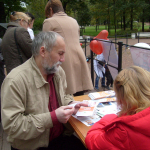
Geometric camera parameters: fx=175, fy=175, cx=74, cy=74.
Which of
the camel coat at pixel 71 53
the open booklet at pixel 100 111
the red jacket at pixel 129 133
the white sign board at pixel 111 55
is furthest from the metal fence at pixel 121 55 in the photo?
the red jacket at pixel 129 133

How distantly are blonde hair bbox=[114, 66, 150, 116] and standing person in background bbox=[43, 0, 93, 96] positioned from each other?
1457mm

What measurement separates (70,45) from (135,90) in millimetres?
1595

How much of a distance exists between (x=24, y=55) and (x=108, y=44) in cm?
157

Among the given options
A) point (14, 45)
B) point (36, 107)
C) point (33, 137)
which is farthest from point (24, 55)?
point (33, 137)

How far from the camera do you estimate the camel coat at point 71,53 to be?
97.4 inches

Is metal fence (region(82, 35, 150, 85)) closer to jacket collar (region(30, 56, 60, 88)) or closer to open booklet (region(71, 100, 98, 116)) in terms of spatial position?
open booklet (region(71, 100, 98, 116))

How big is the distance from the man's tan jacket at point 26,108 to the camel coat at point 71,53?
1.04m

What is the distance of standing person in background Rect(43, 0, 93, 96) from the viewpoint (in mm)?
2478

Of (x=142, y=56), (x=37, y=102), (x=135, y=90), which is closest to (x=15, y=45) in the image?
(x=37, y=102)

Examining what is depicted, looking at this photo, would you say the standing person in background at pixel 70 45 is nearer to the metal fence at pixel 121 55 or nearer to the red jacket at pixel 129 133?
the metal fence at pixel 121 55

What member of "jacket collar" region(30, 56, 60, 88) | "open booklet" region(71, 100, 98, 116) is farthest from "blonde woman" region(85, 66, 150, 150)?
"jacket collar" region(30, 56, 60, 88)

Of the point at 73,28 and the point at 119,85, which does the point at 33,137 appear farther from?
the point at 73,28

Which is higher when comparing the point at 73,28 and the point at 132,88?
the point at 73,28

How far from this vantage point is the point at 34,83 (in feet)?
4.90
